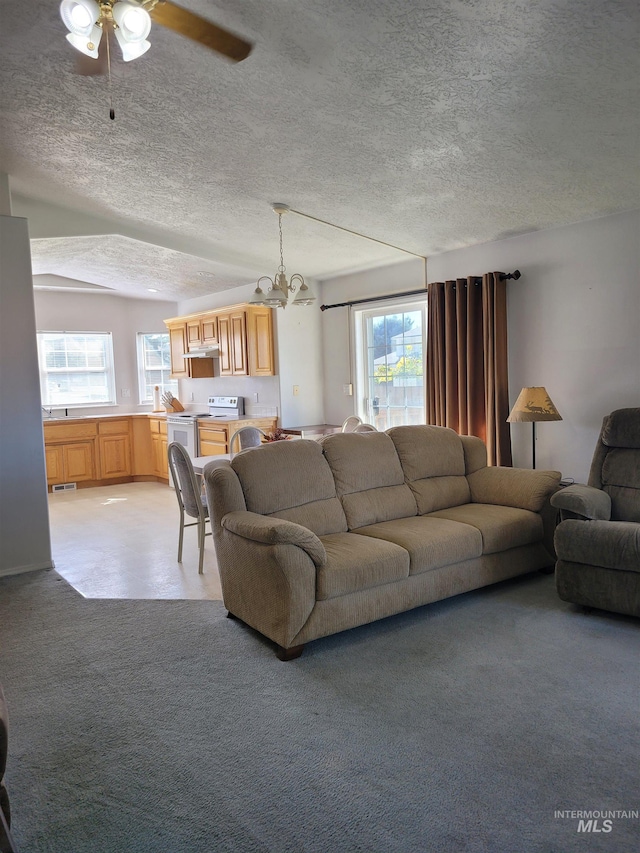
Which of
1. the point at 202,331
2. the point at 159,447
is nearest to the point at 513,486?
the point at 202,331

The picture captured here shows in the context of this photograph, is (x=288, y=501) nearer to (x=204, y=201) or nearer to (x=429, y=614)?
(x=429, y=614)

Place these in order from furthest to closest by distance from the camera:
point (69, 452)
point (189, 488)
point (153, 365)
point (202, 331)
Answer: point (153, 365)
point (69, 452)
point (202, 331)
point (189, 488)

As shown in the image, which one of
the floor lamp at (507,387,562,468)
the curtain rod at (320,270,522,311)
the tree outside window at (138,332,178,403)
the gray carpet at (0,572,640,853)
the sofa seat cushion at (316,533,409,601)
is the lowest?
the gray carpet at (0,572,640,853)

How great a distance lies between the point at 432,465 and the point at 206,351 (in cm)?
417

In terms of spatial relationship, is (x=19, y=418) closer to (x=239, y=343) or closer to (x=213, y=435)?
(x=213, y=435)

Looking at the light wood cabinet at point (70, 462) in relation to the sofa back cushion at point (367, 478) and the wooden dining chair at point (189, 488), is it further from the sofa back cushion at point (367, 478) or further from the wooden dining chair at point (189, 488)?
the sofa back cushion at point (367, 478)

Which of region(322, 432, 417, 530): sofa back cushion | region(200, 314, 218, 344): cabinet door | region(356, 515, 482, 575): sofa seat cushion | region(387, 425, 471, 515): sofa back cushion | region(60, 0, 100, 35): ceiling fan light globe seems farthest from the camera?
region(200, 314, 218, 344): cabinet door

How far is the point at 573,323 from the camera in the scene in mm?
4516

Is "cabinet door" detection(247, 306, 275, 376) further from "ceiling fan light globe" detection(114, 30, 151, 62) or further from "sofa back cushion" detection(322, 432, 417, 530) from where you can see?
"ceiling fan light globe" detection(114, 30, 151, 62)

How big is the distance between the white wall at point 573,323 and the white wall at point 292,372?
2.20 metres

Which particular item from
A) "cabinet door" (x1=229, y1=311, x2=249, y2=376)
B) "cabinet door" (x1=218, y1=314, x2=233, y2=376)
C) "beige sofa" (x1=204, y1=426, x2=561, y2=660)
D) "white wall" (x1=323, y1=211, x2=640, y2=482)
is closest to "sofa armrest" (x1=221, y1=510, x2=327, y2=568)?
"beige sofa" (x1=204, y1=426, x2=561, y2=660)

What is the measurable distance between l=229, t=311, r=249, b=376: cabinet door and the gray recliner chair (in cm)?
415

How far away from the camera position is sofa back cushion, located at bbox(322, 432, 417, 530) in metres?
3.78

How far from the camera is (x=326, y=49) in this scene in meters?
2.79
